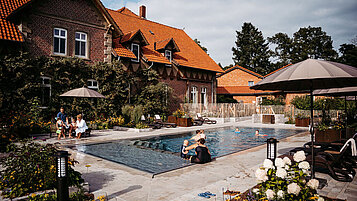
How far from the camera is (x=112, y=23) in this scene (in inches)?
730

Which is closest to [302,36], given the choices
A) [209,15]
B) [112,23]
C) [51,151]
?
[209,15]

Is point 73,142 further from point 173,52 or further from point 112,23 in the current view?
point 173,52

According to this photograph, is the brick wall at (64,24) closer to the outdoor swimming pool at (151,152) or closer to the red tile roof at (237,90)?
the outdoor swimming pool at (151,152)

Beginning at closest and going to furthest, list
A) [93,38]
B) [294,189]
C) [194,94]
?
[294,189] → [93,38] → [194,94]

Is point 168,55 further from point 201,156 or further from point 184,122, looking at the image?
point 201,156

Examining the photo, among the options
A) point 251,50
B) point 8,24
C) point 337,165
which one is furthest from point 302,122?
point 251,50

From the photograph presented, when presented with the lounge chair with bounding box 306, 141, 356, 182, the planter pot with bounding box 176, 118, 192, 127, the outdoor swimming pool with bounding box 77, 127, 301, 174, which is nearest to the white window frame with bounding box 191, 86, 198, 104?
the planter pot with bounding box 176, 118, 192, 127

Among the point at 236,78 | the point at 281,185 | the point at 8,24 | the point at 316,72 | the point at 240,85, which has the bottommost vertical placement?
the point at 281,185

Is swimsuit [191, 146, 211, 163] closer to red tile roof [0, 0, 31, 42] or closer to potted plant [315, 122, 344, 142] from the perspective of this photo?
potted plant [315, 122, 344, 142]

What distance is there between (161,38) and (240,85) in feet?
62.3

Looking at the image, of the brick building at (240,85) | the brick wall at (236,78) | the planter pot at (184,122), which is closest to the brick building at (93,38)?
the planter pot at (184,122)

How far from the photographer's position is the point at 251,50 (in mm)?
62969

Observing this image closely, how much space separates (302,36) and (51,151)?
7046 cm

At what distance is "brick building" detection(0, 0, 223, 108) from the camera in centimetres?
1459
